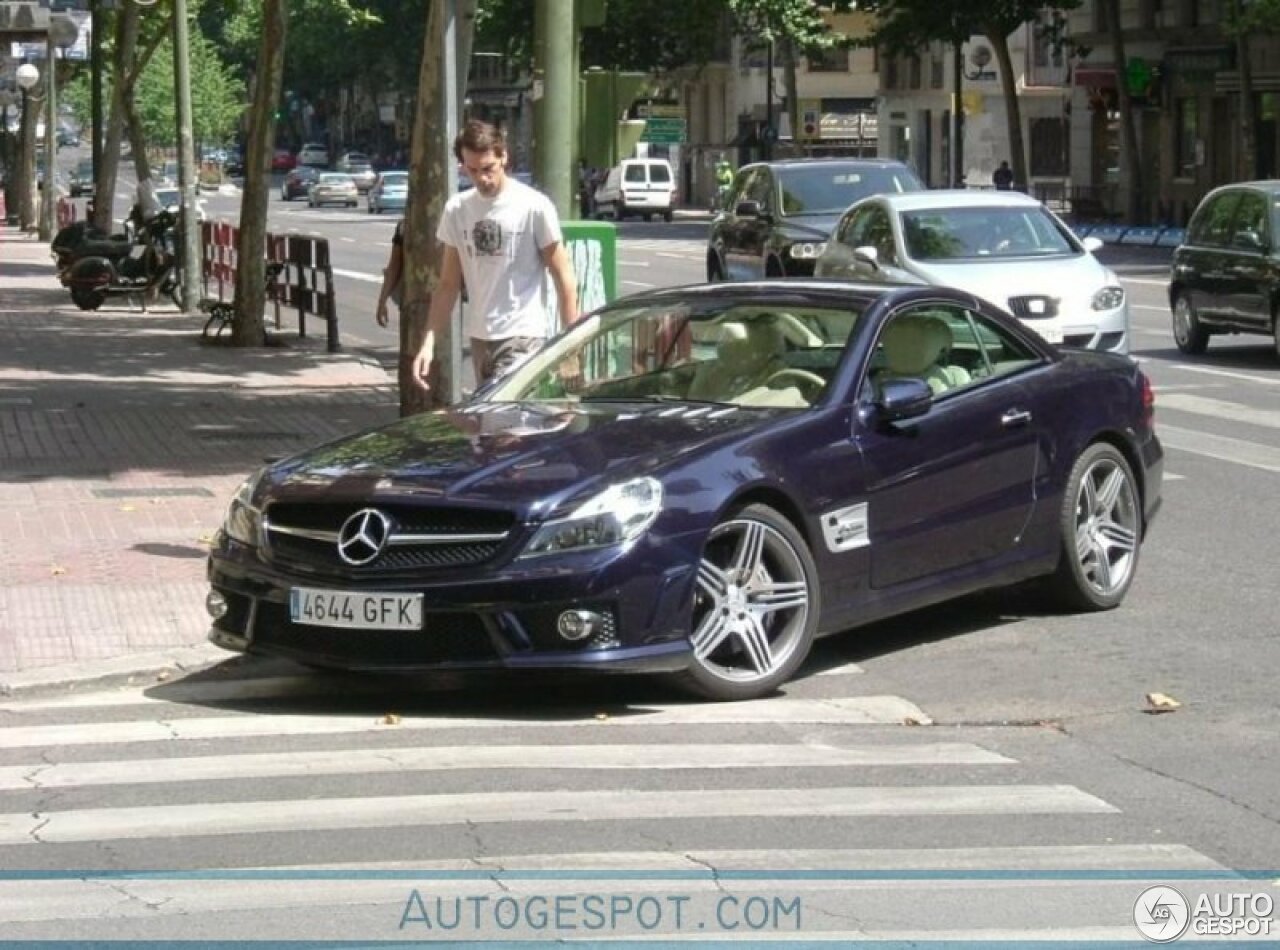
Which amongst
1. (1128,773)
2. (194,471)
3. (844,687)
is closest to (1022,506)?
(844,687)

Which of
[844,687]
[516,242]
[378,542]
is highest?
[516,242]

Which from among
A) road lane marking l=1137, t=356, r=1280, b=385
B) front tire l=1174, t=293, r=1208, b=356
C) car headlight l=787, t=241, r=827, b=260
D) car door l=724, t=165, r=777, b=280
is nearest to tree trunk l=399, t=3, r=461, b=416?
road lane marking l=1137, t=356, r=1280, b=385

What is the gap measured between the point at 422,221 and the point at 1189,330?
38.2ft

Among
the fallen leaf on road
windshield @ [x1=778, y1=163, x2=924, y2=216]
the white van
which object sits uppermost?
the white van

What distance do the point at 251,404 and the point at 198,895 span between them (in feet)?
45.5

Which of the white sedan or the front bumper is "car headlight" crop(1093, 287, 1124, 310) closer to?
the white sedan

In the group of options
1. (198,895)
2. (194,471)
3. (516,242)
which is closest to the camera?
(198,895)

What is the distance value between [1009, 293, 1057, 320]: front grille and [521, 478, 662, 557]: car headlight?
35.0 ft

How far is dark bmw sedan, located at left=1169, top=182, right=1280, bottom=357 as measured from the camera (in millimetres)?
23594

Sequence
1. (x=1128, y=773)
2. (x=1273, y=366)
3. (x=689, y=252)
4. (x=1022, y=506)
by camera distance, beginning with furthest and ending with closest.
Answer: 1. (x=689, y=252)
2. (x=1273, y=366)
3. (x=1022, y=506)
4. (x=1128, y=773)

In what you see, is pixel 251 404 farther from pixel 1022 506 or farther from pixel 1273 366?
pixel 1022 506

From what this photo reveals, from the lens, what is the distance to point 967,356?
1039cm

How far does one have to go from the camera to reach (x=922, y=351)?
10.2 m

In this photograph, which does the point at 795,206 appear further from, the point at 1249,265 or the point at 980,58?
the point at 980,58
